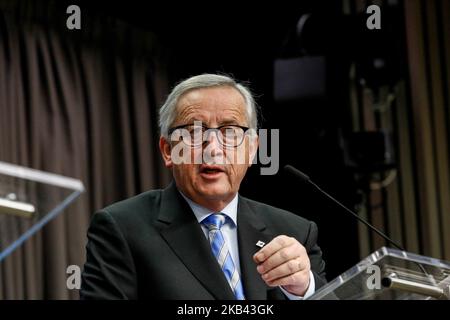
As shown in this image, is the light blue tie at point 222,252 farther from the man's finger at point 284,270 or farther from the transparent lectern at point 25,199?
the transparent lectern at point 25,199

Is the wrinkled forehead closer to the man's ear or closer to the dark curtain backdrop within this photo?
the man's ear

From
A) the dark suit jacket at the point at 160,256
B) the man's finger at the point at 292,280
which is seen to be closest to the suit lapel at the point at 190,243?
the dark suit jacket at the point at 160,256

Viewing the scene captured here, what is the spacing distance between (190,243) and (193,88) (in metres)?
0.42

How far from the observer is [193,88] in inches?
84.3

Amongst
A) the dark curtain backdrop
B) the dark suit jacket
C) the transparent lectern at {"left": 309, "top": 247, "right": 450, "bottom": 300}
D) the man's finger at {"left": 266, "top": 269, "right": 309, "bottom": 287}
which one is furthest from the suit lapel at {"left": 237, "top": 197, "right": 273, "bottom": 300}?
the dark curtain backdrop

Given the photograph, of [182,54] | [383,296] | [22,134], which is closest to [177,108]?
[383,296]

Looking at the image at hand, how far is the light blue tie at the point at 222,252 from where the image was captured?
1969mm

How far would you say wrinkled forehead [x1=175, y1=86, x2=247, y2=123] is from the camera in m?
2.11

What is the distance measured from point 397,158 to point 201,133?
3.05 metres

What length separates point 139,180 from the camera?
15.9 feet

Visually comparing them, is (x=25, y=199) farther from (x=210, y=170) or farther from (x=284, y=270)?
(x=284, y=270)

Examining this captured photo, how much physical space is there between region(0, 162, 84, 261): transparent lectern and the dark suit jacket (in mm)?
158

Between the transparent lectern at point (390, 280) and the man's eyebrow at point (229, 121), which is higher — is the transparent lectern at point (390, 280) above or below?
below
